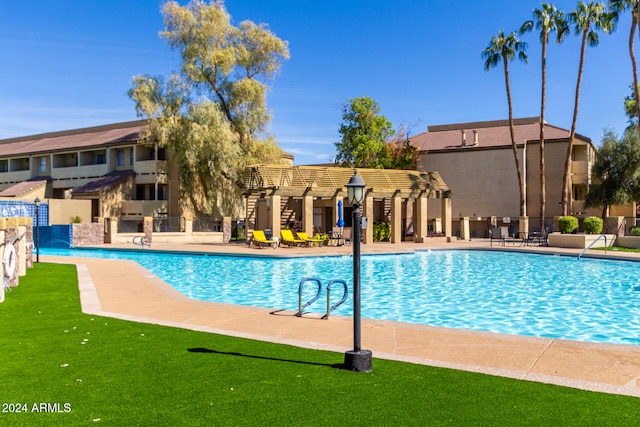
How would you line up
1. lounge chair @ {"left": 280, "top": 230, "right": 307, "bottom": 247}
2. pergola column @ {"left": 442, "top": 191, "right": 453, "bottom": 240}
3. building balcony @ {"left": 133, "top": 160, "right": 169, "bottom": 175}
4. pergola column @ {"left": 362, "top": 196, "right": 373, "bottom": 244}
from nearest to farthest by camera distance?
1. lounge chair @ {"left": 280, "top": 230, "right": 307, "bottom": 247}
2. pergola column @ {"left": 362, "top": 196, "right": 373, "bottom": 244}
3. pergola column @ {"left": 442, "top": 191, "right": 453, "bottom": 240}
4. building balcony @ {"left": 133, "top": 160, "right": 169, "bottom": 175}

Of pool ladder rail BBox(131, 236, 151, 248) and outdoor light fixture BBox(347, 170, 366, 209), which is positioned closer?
outdoor light fixture BBox(347, 170, 366, 209)

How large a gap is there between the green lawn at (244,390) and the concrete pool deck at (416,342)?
427mm

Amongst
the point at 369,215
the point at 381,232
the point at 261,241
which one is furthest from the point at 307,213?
the point at 381,232

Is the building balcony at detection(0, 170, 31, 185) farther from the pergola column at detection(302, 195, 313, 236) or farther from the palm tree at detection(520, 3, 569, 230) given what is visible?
the palm tree at detection(520, 3, 569, 230)

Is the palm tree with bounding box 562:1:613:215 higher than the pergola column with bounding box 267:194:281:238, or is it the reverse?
the palm tree with bounding box 562:1:613:215

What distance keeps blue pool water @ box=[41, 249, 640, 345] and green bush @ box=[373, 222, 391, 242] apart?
9.63 metres

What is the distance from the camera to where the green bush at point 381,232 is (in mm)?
36044

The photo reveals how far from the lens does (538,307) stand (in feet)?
41.0

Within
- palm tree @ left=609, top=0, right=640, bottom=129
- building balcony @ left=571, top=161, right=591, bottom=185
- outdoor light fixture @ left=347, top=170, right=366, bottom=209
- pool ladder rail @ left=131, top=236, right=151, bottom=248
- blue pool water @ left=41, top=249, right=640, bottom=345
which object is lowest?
blue pool water @ left=41, top=249, right=640, bottom=345

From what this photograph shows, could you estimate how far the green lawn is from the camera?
A: 4641 mm

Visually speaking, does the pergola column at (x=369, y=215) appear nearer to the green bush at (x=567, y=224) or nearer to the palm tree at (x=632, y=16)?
the green bush at (x=567, y=224)

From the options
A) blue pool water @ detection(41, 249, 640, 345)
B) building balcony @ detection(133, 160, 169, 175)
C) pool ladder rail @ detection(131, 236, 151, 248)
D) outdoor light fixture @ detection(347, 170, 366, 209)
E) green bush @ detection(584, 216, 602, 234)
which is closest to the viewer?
outdoor light fixture @ detection(347, 170, 366, 209)

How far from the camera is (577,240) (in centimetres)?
2806

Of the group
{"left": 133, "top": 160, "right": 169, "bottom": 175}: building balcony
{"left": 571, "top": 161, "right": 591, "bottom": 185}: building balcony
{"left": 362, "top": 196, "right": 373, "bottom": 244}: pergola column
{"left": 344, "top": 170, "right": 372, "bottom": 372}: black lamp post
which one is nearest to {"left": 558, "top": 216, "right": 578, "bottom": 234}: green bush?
{"left": 362, "top": 196, "right": 373, "bottom": 244}: pergola column
